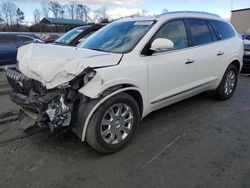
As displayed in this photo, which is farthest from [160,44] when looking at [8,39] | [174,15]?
[8,39]

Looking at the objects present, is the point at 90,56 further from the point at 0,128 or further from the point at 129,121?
the point at 0,128

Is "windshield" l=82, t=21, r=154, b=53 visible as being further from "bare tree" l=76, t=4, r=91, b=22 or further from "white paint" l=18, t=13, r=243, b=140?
"bare tree" l=76, t=4, r=91, b=22

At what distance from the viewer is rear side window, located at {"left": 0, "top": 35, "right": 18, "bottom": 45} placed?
418 inches

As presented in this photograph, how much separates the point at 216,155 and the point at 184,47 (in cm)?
187

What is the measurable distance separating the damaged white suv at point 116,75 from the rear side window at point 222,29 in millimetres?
356

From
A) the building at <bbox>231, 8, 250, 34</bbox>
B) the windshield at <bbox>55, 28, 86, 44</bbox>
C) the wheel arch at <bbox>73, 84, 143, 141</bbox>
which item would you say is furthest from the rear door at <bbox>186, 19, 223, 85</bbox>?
the building at <bbox>231, 8, 250, 34</bbox>

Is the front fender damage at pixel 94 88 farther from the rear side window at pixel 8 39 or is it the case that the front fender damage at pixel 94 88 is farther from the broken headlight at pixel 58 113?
the rear side window at pixel 8 39

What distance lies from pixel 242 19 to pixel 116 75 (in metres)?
47.2

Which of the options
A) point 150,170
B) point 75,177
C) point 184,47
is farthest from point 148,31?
point 75,177

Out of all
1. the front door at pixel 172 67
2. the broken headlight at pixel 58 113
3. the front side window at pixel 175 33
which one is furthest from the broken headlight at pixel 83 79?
the front side window at pixel 175 33

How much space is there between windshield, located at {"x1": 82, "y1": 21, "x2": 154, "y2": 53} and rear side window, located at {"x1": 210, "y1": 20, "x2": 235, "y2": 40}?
6.36ft

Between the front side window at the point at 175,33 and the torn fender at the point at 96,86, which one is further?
the front side window at the point at 175,33

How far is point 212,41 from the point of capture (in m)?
5.10

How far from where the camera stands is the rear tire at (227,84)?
18.2 ft
